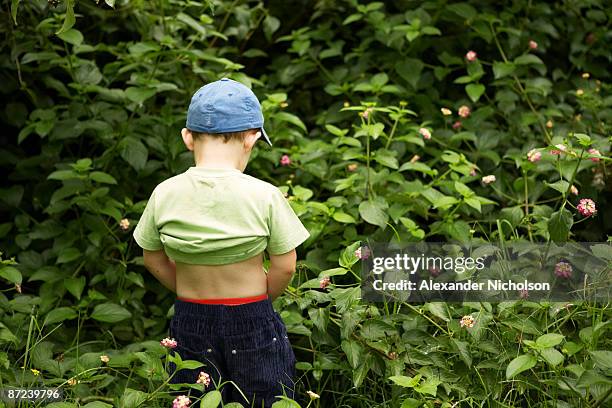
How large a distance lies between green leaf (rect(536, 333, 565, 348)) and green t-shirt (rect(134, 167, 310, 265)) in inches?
28.8

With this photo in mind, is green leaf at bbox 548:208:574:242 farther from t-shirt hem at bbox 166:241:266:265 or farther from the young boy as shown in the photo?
t-shirt hem at bbox 166:241:266:265

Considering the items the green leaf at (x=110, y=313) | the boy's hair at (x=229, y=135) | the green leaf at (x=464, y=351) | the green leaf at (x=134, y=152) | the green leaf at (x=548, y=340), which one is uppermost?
the boy's hair at (x=229, y=135)

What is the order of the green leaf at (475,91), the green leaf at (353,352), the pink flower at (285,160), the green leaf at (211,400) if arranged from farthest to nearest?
the green leaf at (475,91) → the pink flower at (285,160) → the green leaf at (353,352) → the green leaf at (211,400)

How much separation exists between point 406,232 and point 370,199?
0.61 feet

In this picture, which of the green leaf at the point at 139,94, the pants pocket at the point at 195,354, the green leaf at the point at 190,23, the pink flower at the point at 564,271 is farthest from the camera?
the green leaf at the point at 190,23

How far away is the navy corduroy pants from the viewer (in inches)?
91.2

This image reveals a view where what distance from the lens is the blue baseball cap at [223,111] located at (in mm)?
2287

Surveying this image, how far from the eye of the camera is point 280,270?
2.36 meters

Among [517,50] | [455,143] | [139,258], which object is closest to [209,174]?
[139,258]

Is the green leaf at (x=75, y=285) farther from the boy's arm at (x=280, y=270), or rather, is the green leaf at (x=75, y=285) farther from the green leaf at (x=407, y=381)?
the green leaf at (x=407, y=381)

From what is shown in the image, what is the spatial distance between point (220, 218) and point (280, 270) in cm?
24

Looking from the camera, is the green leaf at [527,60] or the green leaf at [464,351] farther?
the green leaf at [527,60]

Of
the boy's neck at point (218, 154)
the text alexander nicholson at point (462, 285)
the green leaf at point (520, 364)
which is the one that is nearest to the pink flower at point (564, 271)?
the text alexander nicholson at point (462, 285)

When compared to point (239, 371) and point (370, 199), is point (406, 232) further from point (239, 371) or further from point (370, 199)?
point (239, 371)
